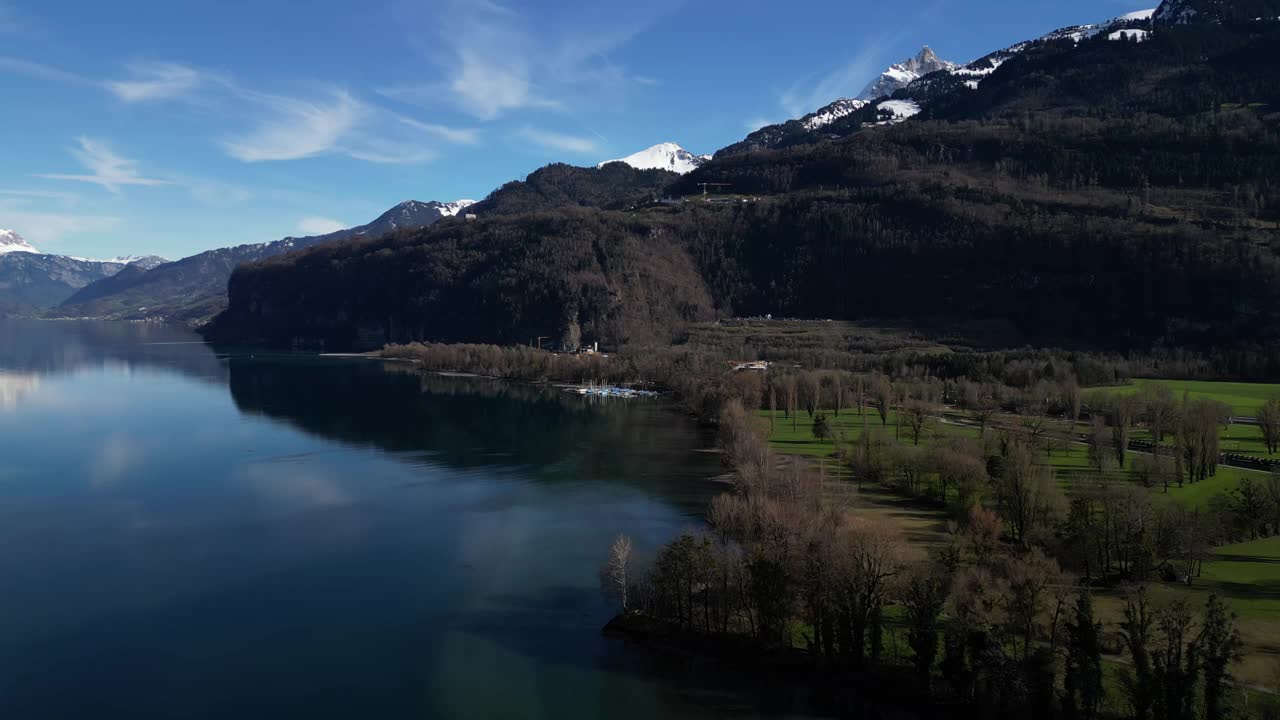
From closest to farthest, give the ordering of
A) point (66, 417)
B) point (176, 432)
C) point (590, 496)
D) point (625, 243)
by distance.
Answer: point (590, 496), point (176, 432), point (66, 417), point (625, 243)

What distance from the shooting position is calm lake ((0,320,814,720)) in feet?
91.6

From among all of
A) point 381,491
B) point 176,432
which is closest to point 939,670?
point 381,491

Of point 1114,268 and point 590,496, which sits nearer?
point 590,496

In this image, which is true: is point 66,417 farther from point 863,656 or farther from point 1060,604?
point 1060,604

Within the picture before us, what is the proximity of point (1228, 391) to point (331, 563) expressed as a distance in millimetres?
85153

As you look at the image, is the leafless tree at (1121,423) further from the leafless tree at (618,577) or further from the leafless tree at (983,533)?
the leafless tree at (618,577)

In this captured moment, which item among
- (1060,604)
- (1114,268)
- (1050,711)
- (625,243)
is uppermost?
(625,243)

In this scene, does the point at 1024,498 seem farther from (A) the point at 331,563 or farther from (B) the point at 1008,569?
(A) the point at 331,563

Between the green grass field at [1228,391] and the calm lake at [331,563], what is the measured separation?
45.6m

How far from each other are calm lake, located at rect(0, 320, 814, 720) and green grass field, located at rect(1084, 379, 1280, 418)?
4558 centimetres

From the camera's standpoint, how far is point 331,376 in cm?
13950

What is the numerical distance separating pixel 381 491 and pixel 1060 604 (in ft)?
143

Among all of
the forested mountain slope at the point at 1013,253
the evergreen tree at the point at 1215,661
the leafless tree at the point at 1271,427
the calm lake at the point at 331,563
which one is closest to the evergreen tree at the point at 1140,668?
the evergreen tree at the point at 1215,661

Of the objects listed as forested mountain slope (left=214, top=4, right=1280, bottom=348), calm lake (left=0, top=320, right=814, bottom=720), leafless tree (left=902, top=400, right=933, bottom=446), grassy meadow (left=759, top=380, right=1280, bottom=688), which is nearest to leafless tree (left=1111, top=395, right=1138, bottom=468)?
grassy meadow (left=759, top=380, right=1280, bottom=688)
